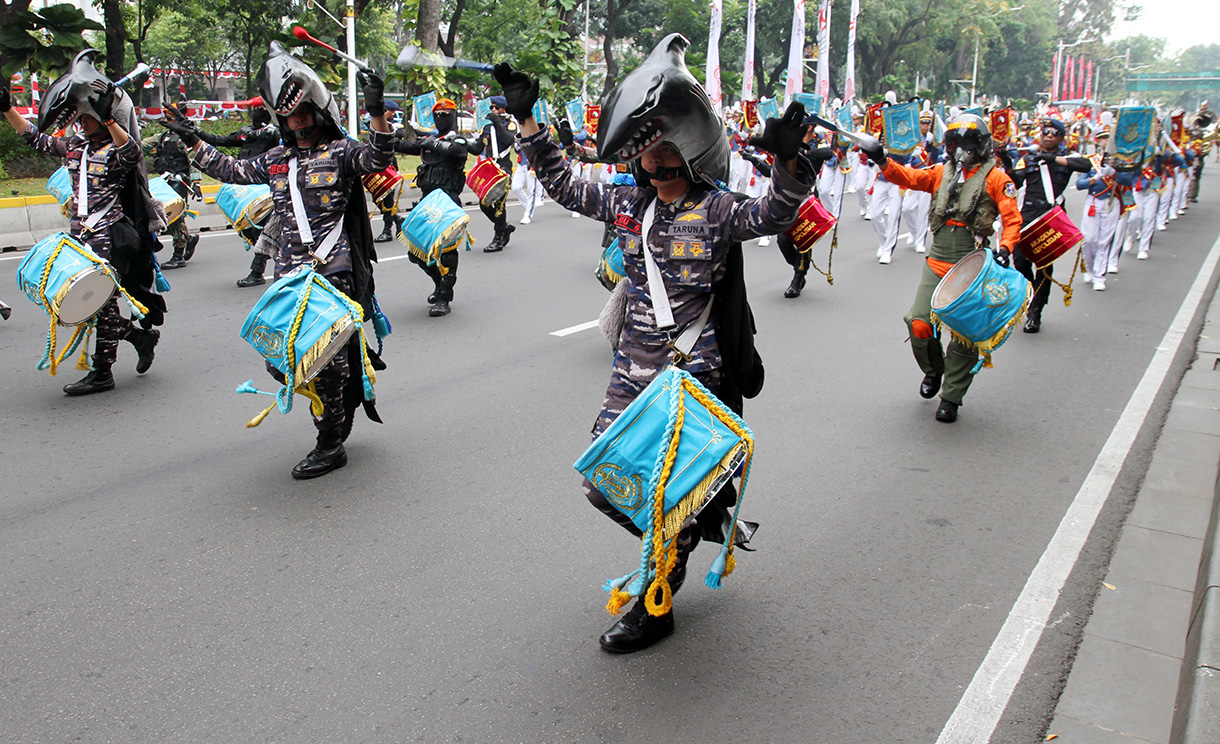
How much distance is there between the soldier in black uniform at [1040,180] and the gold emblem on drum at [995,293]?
9.34 ft

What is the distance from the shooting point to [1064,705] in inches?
126

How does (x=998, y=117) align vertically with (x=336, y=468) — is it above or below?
above

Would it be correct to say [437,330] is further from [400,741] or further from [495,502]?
[400,741]

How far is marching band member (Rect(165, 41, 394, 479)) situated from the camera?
4879 mm

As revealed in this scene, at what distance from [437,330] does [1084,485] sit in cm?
517

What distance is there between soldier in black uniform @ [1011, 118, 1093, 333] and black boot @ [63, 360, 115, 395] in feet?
23.0

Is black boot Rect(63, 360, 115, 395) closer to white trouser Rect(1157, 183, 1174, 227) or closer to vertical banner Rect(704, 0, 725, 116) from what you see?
white trouser Rect(1157, 183, 1174, 227)

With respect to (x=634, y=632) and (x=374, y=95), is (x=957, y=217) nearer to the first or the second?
(x=374, y=95)

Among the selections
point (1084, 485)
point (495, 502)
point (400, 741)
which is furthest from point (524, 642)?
point (1084, 485)

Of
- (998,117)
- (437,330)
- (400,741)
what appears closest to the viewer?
(400,741)

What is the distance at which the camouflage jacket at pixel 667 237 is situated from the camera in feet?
10.9

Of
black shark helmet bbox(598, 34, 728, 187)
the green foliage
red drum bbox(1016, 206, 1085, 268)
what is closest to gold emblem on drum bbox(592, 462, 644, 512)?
black shark helmet bbox(598, 34, 728, 187)

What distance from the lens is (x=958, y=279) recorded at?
5.92 metres

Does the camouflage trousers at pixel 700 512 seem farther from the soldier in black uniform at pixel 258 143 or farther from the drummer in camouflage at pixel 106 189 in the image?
the drummer in camouflage at pixel 106 189
